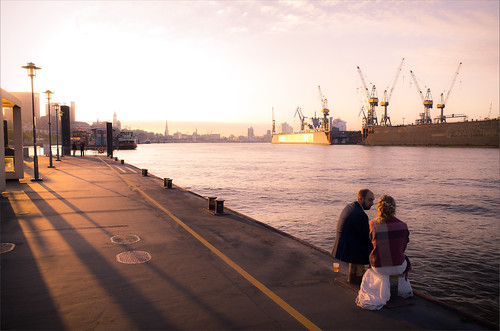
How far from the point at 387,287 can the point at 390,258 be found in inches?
20.7

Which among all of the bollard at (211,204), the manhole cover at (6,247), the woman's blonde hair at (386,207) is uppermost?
the woman's blonde hair at (386,207)

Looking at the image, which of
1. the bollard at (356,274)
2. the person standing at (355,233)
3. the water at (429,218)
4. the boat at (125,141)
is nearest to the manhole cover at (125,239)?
the person standing at (355,233)

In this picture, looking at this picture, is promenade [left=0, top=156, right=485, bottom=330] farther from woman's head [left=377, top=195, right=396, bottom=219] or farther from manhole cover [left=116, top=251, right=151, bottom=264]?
woman's head [left=377, top=195, right=396, bottom=219]

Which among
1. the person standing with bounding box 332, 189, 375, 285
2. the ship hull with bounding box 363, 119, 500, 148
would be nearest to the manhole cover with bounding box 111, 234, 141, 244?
the person standing with bounding box 332, 189, 375, 285

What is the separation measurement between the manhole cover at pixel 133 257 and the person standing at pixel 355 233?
449 centimetres

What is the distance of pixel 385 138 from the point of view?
17100 cm

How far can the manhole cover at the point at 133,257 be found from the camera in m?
7.61

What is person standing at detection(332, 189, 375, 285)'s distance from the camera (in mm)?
5777

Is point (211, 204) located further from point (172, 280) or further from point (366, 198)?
point (366, 198)

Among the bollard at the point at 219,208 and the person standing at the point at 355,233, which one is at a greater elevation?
the person standing at the point at 355,233

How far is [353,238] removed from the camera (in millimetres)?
5969

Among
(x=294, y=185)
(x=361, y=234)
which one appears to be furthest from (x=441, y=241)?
(x=294, y=185)

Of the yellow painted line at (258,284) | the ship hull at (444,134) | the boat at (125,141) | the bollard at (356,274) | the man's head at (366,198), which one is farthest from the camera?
the boat at (125,141)

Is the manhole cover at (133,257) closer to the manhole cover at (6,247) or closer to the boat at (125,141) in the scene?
the manhole cover at (6,247)
